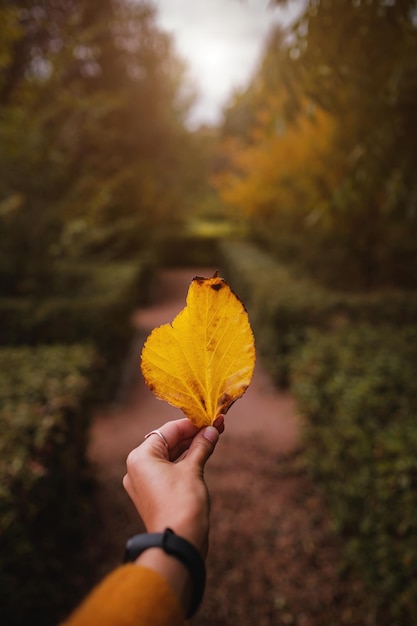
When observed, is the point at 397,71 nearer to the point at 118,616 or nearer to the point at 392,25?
the point at 392,25

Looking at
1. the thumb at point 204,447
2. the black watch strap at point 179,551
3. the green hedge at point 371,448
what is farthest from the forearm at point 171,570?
the green hedge at point 371,448

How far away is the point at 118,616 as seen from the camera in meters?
0.55

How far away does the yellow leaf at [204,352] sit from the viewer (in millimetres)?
689

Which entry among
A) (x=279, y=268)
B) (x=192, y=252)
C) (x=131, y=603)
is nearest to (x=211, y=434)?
(x=131, y=603)

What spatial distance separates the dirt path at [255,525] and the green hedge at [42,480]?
14.2 inches

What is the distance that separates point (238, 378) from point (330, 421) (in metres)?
2.92

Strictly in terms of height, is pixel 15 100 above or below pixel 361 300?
above

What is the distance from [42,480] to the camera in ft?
7.88

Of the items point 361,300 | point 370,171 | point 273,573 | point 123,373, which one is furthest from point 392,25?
point 123,373

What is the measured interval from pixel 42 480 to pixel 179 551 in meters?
2.02

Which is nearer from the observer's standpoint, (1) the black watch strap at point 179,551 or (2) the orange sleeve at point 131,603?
(2) the orange sleeve at point 131,603

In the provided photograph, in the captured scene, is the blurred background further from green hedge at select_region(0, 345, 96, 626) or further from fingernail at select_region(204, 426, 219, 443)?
fingernail at select_region(204, 426, 219, 443)

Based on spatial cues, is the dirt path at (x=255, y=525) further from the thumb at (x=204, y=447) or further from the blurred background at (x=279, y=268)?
the thumb at (x=204, y=447)

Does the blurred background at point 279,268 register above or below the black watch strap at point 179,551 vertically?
above
